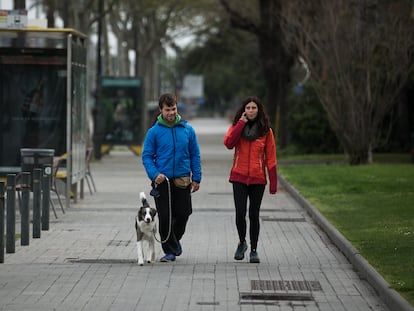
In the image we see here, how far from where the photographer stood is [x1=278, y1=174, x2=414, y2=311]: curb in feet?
30.5

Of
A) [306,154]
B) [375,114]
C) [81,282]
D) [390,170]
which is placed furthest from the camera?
[306,154]

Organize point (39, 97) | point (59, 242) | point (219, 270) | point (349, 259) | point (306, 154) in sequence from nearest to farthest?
point (219, 270) < point (349, 259) < point (59, 242) < point (39, 97) < point (306, 154)

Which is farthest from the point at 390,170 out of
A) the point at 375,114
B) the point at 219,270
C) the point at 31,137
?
the point at 219,270

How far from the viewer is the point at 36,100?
21703 mm

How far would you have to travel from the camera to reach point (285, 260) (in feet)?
42.9

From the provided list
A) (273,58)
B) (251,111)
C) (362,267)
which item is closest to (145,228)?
(251,111)

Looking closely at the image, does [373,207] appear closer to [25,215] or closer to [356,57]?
[25,215]

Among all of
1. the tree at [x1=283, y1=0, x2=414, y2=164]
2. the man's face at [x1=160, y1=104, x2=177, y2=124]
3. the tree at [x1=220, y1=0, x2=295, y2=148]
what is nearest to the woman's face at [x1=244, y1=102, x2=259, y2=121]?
the man's face at [x1=160, y1=104, x2=177, y2=124]

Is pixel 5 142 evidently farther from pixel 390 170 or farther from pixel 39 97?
pixel 390 170

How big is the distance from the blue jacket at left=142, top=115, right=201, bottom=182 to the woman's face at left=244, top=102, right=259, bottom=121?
0.66m

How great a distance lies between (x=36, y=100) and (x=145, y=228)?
9916 millimetres

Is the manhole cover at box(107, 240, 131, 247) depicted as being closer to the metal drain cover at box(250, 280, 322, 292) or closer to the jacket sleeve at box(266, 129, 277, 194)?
the jacket sleeve at box(266, 129, 277, 194)

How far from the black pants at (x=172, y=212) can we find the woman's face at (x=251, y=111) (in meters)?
1.00

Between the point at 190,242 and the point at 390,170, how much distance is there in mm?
13479
